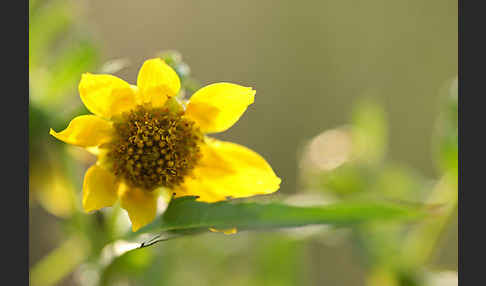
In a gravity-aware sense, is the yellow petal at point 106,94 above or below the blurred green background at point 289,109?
below


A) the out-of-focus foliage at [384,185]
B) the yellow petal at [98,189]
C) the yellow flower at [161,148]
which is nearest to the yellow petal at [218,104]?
the yellow flower at [161,148]

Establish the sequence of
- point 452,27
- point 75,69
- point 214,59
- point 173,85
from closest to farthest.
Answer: point 173,85 → point 75,69 → point 214,59 → point 452,27

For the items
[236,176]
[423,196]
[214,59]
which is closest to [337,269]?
[423,196]

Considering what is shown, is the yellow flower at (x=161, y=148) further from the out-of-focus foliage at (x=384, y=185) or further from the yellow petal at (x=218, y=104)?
the out-of-focus foliage at (x=384, y=185)

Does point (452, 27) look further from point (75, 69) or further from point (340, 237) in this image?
point (75, 69)

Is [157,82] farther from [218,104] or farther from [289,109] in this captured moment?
[289,109]

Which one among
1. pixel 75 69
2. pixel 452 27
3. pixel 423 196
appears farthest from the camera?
pixel 452 27

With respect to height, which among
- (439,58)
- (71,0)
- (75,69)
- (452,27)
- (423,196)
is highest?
(452,27)
